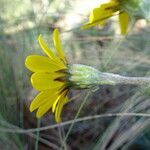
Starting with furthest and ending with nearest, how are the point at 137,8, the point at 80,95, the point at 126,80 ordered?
the point at 80,95 → the point at 137,8 → the point at 126,80

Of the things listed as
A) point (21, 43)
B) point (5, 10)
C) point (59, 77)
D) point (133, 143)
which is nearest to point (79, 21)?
point (5, 10)

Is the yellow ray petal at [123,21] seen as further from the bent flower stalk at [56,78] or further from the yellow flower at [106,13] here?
the bent flower stalk at [56,78]

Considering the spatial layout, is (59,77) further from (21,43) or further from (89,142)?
(21,43)

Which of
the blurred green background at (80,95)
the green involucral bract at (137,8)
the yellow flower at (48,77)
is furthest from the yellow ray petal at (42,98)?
the green involucral bract at (137,8)

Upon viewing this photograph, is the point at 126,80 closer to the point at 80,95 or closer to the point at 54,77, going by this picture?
the point at 54,77

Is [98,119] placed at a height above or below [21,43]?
below

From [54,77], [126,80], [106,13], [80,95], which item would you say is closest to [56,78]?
[54,77]

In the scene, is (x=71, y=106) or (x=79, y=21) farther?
(x=79, y=21)
